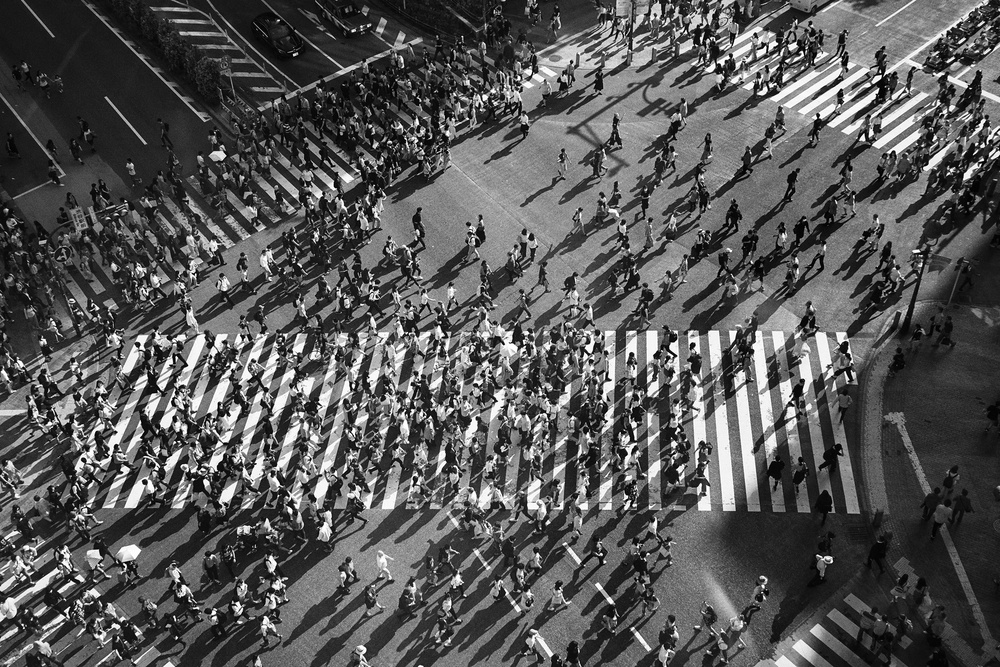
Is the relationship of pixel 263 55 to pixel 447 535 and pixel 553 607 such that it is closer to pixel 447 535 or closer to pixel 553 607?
pixel 447 535

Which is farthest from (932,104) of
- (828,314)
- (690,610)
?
(690,610)

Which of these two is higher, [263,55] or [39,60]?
[39,60]

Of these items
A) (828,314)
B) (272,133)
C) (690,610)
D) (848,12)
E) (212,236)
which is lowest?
(690,610)

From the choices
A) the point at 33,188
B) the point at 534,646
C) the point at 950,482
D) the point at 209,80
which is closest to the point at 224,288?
the point at 33,188

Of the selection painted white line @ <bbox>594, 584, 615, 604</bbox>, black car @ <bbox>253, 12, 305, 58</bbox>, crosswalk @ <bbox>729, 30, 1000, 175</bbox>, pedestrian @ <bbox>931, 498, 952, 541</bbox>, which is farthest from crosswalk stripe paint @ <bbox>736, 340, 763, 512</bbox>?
black car @ <bbox>253, 12, 305, 58</bbox>

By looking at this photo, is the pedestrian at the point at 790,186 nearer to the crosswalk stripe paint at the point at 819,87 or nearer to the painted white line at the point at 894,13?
the crosswalk stripe paint at the point at 819,87

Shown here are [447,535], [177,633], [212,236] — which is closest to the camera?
[177,633]

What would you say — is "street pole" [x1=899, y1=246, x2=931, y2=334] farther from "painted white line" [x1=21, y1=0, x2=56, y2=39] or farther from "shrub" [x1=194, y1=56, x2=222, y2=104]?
"painted white line" [x1=21, y1=0, x2=56, y2=39]

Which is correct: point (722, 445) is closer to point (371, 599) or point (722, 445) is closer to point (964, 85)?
point (371, 599)
